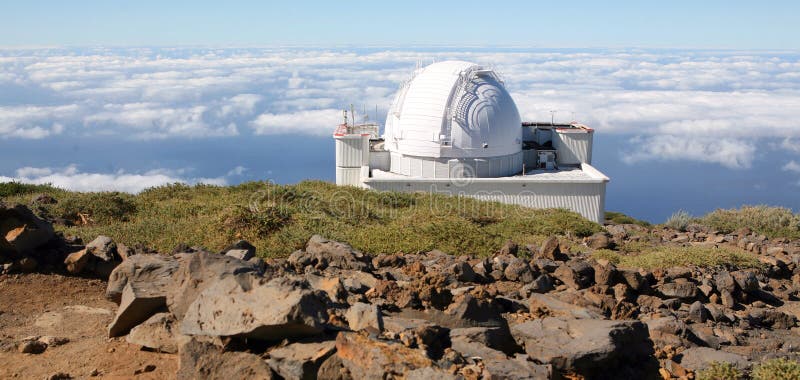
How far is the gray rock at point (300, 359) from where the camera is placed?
477 centimetres

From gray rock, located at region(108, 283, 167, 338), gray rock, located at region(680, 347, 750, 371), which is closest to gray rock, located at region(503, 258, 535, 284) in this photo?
gray rock, located at region(680, 347, 750, 371)

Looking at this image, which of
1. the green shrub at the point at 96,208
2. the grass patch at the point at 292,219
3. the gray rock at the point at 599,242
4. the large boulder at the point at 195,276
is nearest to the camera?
the large boulder at the point at 195,276

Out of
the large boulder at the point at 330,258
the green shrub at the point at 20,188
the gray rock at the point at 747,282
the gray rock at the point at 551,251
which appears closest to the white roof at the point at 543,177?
the green shrub at the point at 20,188

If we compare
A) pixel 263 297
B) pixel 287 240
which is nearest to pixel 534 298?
pixel 263 297

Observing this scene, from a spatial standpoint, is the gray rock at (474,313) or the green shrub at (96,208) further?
the green shrub at (96,208)

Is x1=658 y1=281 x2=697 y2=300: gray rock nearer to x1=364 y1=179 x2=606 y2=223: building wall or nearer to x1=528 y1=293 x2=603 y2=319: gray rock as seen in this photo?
x1=528 y1=293 x2=603 y2=319: gray rock

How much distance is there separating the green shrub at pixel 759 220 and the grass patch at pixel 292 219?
6.10m

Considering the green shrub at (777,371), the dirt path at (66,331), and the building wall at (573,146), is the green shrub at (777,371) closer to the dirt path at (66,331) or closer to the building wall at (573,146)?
the dirt path at (66,331)

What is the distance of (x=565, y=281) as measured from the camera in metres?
8.84

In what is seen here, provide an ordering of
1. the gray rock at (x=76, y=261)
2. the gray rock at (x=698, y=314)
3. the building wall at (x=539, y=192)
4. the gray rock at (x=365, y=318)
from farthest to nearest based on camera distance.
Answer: the building wall at (x=539, y=192) → the gray rock at (x=76, y=261) → the gray rock at (x=698, y=314) → the gray rock at (x=365, y=318)

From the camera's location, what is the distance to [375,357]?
4703 mm

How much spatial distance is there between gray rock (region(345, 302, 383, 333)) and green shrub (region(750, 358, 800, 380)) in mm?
3439

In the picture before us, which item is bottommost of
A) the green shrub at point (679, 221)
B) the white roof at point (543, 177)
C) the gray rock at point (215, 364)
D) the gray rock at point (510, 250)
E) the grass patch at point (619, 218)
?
the grass patch at point (619, 218)

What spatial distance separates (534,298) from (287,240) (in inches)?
210
